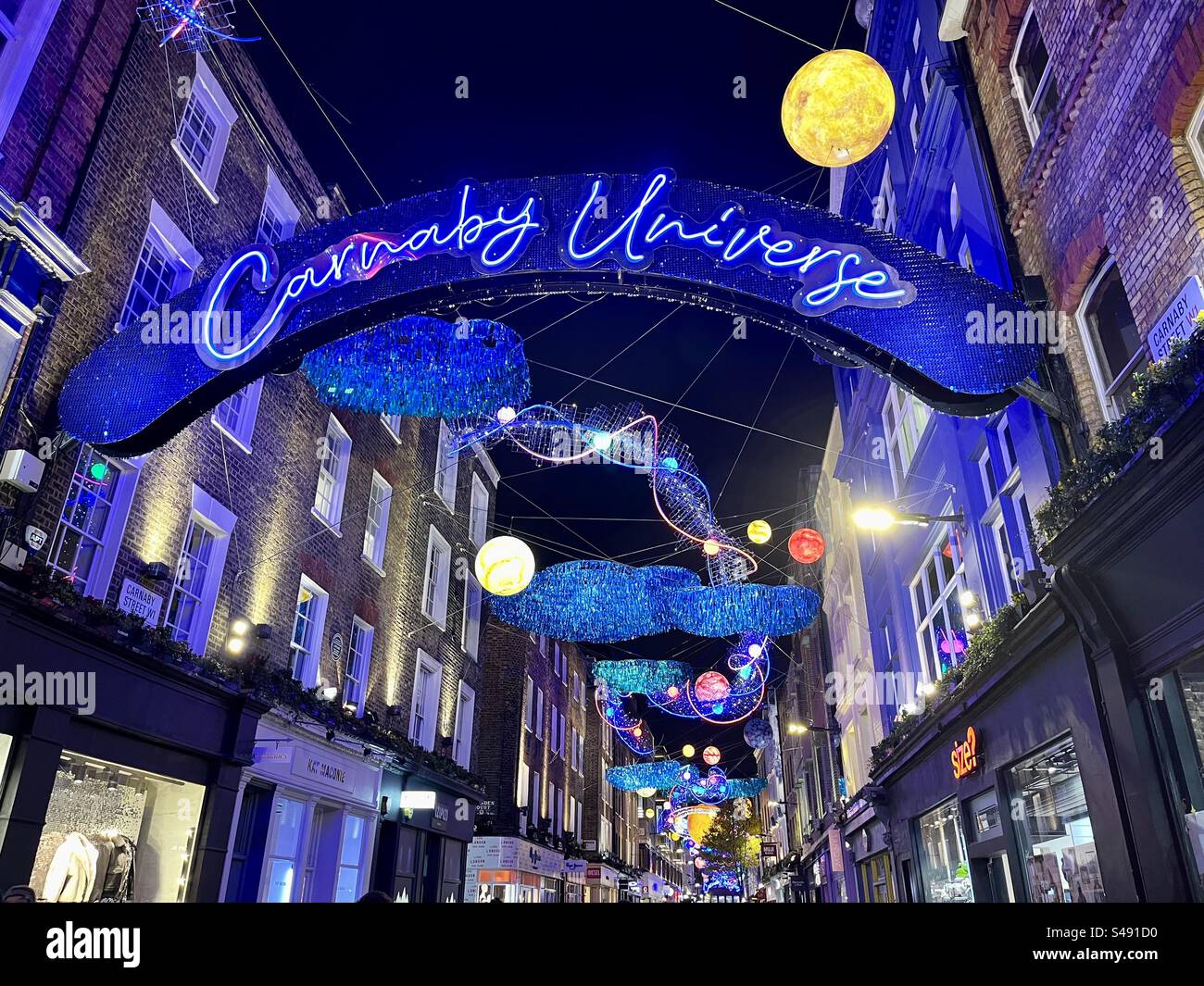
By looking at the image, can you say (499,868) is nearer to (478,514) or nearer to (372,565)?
(478,514)

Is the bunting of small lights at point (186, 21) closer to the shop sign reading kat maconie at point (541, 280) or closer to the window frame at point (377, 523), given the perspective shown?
the shop sign reading kat maconie at point (541, 280)

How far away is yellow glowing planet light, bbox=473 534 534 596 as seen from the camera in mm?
12578

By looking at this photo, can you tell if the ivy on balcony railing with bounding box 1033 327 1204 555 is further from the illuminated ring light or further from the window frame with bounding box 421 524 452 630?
the window frame with bounding box 421 524 452 630

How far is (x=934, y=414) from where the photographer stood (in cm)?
1452

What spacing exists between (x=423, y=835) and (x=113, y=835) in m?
9.72

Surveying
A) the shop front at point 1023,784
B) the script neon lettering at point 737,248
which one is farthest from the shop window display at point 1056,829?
the script neon lettering at point 737,248

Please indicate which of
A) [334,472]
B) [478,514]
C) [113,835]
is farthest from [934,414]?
[478,514]

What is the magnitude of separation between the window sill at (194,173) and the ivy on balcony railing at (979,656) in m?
13.6

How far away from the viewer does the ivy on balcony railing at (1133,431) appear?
5.61 metres

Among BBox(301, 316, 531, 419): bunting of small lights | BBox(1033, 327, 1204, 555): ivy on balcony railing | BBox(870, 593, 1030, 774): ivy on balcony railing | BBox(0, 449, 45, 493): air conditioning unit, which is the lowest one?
BBox(870, 593, 1030, 774): ivy on balcony railing

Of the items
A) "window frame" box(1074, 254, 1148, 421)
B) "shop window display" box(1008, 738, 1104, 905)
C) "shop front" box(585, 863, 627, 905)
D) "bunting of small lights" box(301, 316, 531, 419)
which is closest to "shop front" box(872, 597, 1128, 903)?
"shop window display" box(1008, 738, 1104, 905)

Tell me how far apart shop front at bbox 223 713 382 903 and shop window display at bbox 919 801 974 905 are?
1052cm

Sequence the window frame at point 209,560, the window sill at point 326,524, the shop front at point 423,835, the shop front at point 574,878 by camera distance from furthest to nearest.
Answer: the shop front at point 574,878, the shop front at point 423,835, the window sill at point 326,524, the window frame at point 209,560
